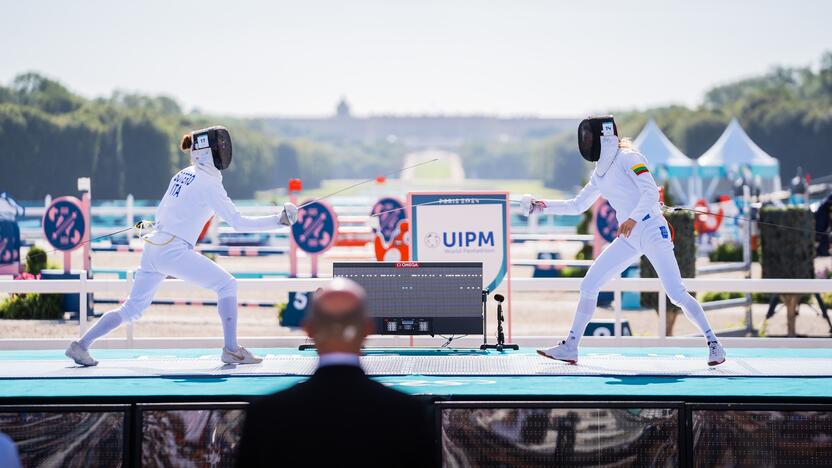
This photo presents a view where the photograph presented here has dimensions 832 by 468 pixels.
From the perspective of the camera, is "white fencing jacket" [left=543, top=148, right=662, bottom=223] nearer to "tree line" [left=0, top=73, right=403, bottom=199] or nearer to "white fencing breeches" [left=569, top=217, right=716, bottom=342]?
"white fencing breeches" [left=569, top=217, right=716, bottom=342]

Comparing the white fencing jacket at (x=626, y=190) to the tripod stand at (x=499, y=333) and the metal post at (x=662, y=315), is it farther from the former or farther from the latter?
the metal post at (x=662, y=315)

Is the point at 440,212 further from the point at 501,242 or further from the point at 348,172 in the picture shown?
the point at 348,172

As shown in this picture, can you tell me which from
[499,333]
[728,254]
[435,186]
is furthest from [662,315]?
[435,186]

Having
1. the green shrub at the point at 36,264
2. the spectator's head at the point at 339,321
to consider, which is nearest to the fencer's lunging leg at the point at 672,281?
the spectator's head at the point at 339,321

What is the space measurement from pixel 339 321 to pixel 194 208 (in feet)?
17.8

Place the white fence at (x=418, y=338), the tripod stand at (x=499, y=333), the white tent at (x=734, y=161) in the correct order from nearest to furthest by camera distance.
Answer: the tripod stand at (x=499, y=333), the white fence at (x=418, y=338), the white tent at (x=734, y=161)

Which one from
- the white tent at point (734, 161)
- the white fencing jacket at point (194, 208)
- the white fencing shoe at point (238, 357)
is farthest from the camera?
the white tent at point (734, 161)

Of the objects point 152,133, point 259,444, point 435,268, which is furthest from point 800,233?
point 152,133

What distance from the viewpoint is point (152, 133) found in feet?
219

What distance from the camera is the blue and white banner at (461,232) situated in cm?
1129

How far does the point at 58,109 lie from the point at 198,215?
66251mm

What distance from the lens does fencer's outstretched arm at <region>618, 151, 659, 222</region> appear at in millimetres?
8961

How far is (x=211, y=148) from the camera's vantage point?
9.19m

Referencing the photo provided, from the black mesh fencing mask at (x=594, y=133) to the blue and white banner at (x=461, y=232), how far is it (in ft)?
6.50
